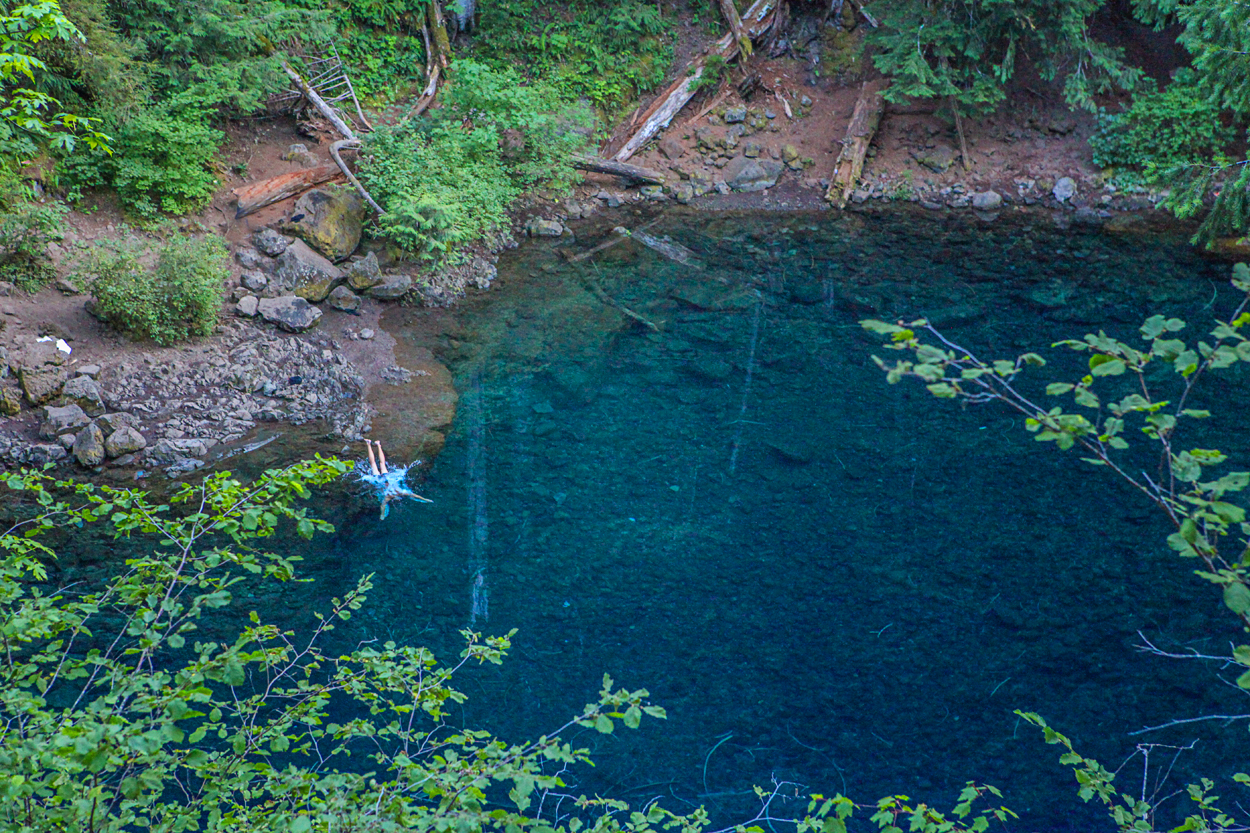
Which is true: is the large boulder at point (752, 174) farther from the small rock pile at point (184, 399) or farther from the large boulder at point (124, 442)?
the large boulder at point (124, 442)

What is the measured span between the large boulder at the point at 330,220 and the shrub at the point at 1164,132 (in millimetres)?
11541

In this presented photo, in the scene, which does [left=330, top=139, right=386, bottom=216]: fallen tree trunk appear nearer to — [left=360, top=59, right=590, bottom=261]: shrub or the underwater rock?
[left=360, top=59, right=590, bottom=261]: shrub

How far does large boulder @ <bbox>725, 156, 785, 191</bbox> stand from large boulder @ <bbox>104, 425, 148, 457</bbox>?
10.1 metres

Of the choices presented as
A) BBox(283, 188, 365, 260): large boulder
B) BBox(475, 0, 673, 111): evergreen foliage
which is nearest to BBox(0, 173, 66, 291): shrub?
BBox(283, 188, 365, 260): large boulder

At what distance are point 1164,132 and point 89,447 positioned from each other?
15131 mm

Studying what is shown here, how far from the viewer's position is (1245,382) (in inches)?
379

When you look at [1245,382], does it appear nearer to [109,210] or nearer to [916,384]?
[916,384]

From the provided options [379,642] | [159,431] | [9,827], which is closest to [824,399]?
[379,642]

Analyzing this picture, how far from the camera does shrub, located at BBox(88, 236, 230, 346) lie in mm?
9062

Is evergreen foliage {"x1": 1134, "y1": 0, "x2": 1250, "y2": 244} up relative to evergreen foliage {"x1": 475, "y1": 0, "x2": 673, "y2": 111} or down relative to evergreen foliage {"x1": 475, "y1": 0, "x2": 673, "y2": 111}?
up

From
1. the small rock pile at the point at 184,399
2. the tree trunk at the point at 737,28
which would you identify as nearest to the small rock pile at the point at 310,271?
the small rock pile at the point at 184,399

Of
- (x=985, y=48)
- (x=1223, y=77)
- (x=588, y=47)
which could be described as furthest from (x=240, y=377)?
(x=985, y=48)

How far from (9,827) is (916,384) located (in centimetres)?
905

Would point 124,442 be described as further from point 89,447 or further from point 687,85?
point 687,85
